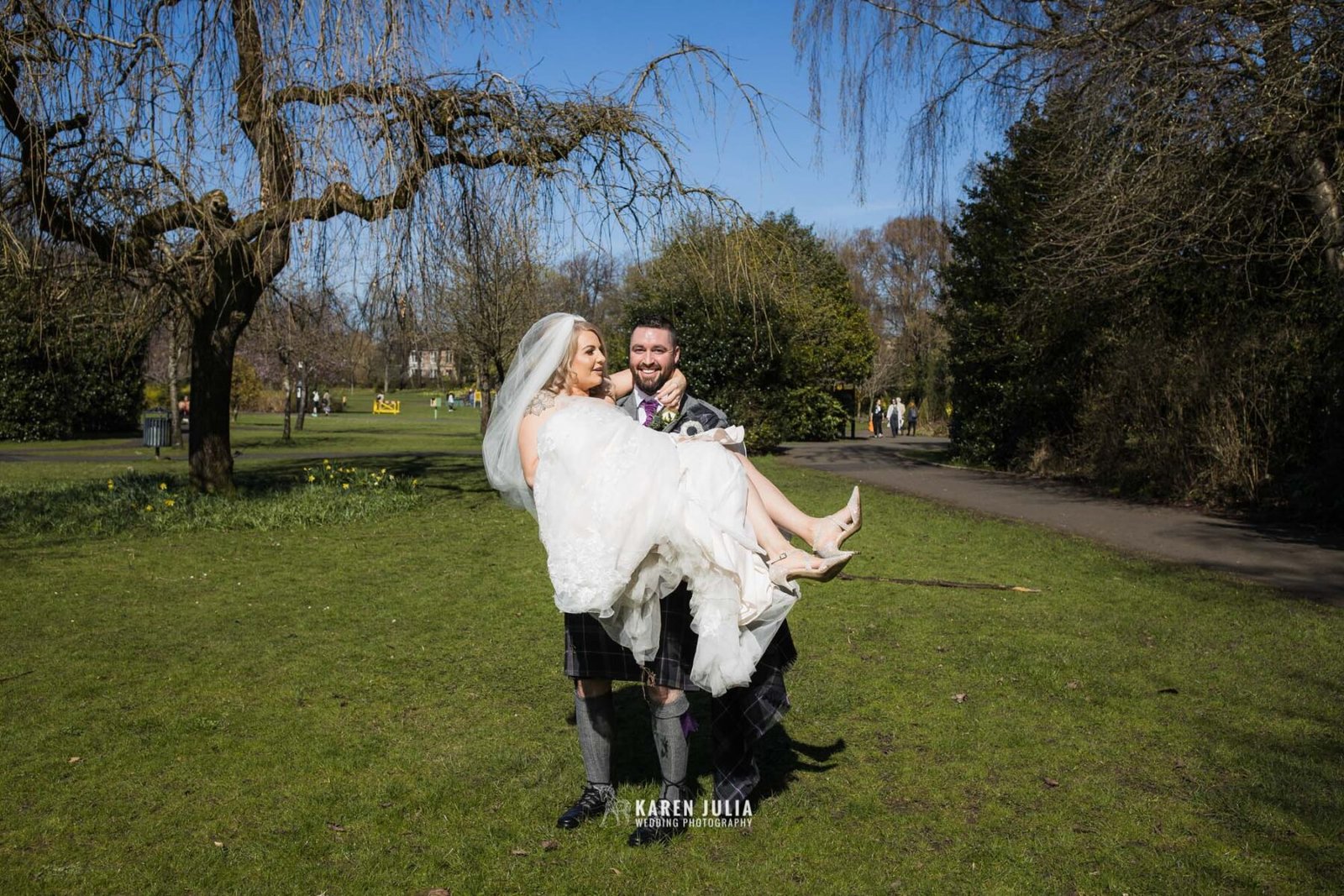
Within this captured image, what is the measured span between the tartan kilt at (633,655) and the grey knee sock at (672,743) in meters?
0.09

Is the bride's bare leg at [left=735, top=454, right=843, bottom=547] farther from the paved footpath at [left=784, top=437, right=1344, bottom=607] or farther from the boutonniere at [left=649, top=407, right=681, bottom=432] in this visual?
the paved footpath at [left=784, top=437, right=1344, bottom=607]

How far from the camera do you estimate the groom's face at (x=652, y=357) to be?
422cm

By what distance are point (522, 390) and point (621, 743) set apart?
194 cm

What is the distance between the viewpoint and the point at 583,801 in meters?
3.97

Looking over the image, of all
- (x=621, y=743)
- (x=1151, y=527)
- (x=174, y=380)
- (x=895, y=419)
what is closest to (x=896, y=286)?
(x=895, y=419)

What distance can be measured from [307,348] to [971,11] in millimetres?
24128

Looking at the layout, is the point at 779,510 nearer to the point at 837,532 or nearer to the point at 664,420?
the point at 837,532

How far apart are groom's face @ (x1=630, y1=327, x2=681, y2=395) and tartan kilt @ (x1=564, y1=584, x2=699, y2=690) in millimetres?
914

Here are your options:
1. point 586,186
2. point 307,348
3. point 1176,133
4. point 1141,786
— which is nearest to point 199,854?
point 1141,786

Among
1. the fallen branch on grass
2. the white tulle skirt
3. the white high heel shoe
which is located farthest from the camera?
the fallen branch on grass

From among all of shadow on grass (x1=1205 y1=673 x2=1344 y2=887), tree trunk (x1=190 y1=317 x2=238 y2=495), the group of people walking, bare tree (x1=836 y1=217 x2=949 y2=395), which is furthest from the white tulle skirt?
bare tree (x1=836 y1=217 x2=949 y2=395)

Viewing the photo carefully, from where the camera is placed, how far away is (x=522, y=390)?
3898mm

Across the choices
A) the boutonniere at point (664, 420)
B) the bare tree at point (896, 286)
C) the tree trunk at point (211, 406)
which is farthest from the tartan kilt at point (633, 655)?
the bare tree at point (896, 286)

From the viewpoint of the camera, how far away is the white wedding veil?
385cm
